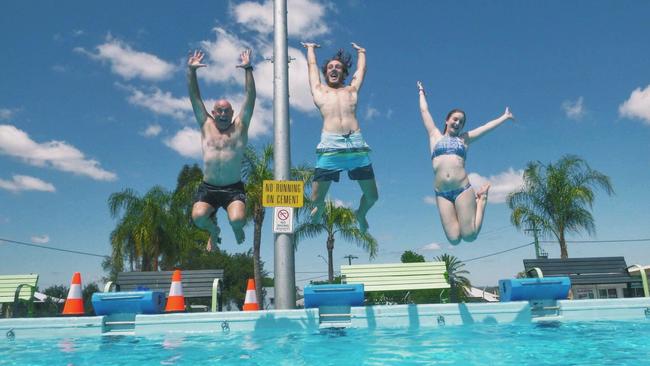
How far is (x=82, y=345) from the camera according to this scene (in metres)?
5.62

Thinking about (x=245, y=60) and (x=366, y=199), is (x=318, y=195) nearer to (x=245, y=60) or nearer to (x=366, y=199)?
(x=366, y=199)

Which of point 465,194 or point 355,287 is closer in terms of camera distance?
point 355,287

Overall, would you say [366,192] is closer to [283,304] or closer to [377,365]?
[283,304]

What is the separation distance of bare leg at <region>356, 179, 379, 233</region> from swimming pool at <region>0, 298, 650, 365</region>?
1832 mm

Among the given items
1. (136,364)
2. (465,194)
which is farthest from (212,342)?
(465,194)

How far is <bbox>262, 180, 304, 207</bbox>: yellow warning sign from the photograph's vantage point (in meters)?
7.26

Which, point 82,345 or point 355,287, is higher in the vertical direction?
point 355,287

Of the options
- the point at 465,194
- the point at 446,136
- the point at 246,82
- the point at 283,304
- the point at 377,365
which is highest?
the point at 246,82

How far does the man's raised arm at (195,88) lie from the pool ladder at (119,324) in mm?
2896

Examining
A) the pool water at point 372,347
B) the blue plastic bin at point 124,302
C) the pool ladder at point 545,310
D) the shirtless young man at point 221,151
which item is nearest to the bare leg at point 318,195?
the shirtless young man at point 221,151

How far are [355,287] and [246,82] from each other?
3.39 meters

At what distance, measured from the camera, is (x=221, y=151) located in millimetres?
7336

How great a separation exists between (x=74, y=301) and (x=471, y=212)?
5879 mm

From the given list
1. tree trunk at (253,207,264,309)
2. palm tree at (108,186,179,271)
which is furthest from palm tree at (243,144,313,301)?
palm tree at (108,186,179,271)
